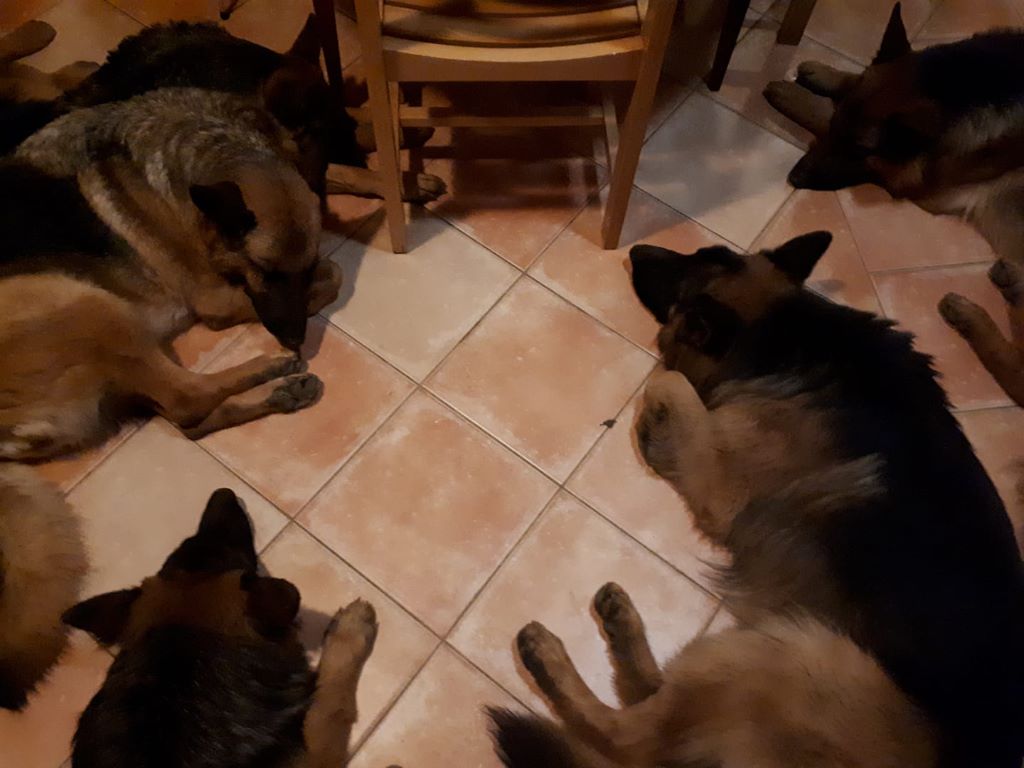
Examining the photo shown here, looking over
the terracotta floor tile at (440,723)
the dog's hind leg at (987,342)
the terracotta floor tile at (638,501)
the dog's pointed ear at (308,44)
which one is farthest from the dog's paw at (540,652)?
the dog's pointed ear at (308,44)

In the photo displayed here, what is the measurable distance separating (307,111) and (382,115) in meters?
0.44

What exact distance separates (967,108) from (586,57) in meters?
1.62

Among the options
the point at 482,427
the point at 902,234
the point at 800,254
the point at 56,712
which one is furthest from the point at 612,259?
the point at 56,712

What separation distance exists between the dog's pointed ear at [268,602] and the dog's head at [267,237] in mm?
857

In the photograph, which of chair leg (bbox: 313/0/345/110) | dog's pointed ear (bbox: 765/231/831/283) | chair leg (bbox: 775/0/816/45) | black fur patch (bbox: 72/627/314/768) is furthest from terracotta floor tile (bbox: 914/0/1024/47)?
black fur patch (bbox: 72/627/314/768)

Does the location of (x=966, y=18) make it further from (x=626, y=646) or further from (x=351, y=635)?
(x=351, y=635)

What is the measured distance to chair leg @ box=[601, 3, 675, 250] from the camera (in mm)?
2016

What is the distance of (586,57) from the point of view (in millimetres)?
2098

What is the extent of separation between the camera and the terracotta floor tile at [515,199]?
2830 millimetres

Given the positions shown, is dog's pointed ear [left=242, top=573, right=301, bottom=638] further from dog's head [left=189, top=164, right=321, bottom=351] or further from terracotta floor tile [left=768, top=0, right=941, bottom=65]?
terracotta floor tile [left=768, top=0, right=941, bottom=65]

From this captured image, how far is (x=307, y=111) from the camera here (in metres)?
2.55

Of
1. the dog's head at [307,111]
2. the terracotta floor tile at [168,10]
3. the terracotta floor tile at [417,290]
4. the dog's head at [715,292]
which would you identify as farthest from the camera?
the terracotta floor tile at [168,10]

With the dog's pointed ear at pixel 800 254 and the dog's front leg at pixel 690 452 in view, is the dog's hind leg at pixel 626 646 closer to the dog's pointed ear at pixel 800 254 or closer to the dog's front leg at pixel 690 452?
the dog's front leg at pixel 690 452

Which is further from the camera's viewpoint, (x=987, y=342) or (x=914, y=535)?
(x=987, y=342)
